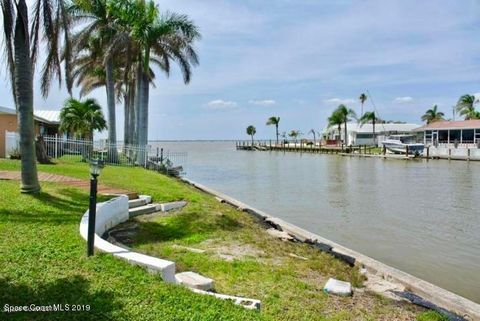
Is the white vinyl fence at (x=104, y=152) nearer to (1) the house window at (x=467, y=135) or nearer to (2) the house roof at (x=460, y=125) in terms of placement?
(2) the house roof at (x=460, y=125)

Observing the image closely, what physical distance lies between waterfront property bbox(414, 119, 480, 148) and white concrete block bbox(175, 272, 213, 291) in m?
51.2

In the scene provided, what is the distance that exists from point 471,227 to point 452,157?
3762 cm

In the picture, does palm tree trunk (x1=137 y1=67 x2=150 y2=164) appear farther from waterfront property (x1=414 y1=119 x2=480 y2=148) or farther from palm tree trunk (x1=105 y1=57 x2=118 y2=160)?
waterfront property (x1=414 y1=119 x2=480 y2=148)

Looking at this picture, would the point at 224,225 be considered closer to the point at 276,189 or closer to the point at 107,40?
the point at 276,189

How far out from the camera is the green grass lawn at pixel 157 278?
Answer: 4074 mm

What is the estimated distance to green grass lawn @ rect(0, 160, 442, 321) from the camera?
4074 millimetres

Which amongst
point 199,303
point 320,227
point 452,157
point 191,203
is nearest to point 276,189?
point 320,227

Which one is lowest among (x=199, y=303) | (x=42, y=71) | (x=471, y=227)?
(x=471, y=227)

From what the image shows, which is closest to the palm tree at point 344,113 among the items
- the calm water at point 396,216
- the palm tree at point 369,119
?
the palm tree at point 369,119

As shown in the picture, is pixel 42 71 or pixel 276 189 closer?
pixel 42 71

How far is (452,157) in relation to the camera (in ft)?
153

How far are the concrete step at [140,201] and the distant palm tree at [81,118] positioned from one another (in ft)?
64.7

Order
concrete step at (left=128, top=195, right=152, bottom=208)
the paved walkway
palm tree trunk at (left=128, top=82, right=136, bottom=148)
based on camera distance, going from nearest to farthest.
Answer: concrete step at (left=128, top=195, right=152, bottom=208) → the paved walkway → palm tree trunk at (left=128, top=82, right=136, bottom=148)

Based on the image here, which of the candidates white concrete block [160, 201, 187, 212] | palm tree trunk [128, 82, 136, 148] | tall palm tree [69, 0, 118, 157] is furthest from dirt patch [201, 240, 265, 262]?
palm tree trunk [128, 82, 136, 148]
